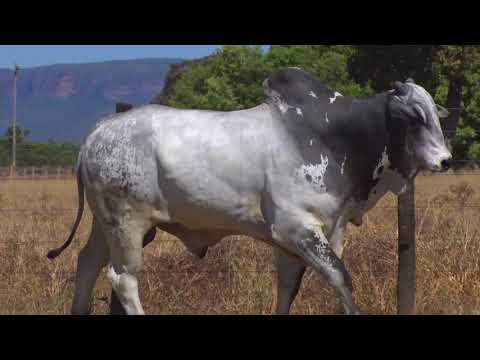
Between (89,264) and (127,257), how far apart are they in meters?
0.66

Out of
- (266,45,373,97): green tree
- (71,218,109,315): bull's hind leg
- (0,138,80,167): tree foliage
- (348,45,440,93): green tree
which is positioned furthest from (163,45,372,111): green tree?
(71,218,109,315): bull's hind leg

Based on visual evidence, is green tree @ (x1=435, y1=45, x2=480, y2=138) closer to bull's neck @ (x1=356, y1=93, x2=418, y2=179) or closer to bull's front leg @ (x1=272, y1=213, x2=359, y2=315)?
bull's neck @ (x1=356, y1=93, x2=418, y2=179)

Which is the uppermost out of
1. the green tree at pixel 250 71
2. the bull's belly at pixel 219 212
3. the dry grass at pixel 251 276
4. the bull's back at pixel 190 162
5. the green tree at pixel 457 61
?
the bull's back at pixel 190 162

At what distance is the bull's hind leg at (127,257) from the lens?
657 centimetres

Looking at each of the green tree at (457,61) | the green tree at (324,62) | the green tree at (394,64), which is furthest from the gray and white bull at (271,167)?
the green tree at (324,62)

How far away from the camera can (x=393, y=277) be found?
26.4ft

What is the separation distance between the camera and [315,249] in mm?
6207

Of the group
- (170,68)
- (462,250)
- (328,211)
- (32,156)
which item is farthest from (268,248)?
(170,68)

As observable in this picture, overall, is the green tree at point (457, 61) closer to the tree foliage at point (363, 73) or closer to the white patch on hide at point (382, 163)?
the tree foliage at point (363, 73)

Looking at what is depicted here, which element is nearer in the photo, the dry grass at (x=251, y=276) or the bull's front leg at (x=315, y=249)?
the bull's front leg at (x=315, y=249)

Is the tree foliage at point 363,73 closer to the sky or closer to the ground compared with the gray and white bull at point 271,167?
closer to the ground

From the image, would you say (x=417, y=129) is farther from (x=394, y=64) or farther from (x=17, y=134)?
(x=17, y=134)

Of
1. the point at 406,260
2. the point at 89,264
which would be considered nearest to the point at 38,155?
the point at 89,264

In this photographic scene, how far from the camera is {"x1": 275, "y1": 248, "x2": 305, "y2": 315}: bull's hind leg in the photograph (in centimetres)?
684
